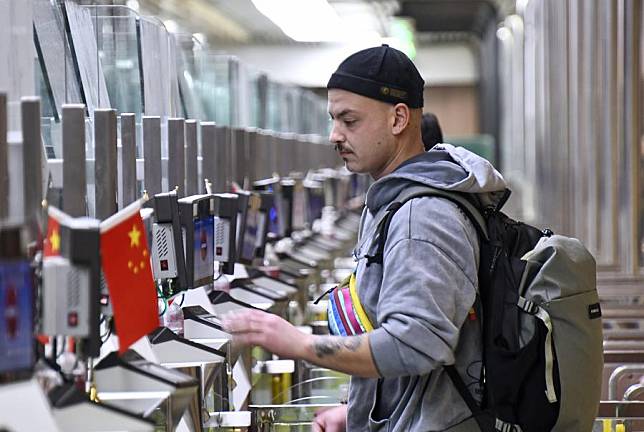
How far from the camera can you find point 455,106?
31.9 meters

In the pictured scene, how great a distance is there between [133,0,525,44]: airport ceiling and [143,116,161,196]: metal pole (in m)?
10.3

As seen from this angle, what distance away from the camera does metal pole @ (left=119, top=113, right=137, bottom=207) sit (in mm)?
3357

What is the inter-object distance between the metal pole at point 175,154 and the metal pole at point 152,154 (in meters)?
0.18

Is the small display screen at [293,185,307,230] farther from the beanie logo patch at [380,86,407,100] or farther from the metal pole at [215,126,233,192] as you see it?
the beanie logo patch at [380,86,407,100]

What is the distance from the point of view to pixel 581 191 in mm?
9914

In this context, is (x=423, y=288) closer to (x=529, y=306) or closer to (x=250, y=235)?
(x=529, y=306)

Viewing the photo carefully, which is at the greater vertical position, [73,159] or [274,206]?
A: [73,159]

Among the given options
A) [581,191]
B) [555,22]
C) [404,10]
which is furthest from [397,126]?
[404,10]

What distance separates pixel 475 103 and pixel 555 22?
20848mm

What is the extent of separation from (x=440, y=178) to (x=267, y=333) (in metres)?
0.52

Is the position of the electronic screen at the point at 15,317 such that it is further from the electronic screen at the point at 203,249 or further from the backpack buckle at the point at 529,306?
the electronic screen at the point at 203,249

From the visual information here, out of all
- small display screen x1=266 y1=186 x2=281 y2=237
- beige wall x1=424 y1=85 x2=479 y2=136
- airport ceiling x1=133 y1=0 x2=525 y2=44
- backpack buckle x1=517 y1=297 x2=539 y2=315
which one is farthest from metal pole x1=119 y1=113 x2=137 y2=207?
beige wall x1=424 y1=85 x2=479 y2=136

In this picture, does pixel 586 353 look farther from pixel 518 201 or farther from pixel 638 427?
pixel 518 201

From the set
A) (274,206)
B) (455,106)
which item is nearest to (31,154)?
(274,206)
